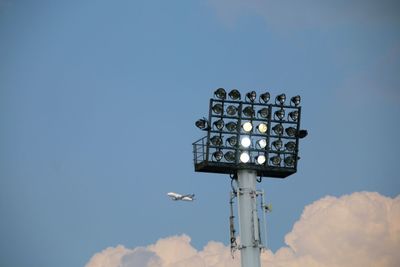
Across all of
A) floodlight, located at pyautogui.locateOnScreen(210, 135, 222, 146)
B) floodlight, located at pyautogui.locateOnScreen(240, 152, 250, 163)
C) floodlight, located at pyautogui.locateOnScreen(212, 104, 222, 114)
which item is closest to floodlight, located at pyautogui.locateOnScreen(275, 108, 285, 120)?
floodlight, located at pyautogui.locateOnScreen(240, 152, 250, 163)

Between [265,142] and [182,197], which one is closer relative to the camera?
[265,142]

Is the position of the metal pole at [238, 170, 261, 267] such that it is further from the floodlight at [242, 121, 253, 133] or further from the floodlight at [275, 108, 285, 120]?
the floodlight at [275, 108, 285, 120]

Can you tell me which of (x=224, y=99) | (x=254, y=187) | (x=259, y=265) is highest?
(x=224, y=99)

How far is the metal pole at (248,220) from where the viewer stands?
215 ft

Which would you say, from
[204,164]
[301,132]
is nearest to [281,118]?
[301,132]

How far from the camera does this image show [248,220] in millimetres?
66000

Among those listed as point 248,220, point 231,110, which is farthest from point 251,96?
point 248,220

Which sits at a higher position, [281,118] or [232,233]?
[281,118]

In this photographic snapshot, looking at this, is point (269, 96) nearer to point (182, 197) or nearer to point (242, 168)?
point (242, 168)

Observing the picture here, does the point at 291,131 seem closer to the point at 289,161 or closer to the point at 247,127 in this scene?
the point at 289,161

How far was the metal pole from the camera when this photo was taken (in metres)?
65.4

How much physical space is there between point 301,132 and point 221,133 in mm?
5017

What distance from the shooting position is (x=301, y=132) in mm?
68062

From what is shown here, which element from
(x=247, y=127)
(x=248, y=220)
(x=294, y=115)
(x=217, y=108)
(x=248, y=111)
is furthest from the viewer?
(x=294, y=115)
